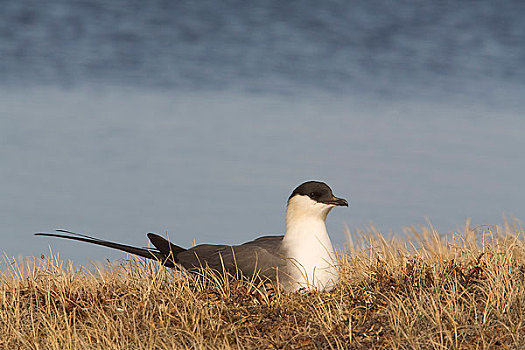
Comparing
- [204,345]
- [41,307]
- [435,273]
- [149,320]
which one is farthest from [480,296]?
[41,307]

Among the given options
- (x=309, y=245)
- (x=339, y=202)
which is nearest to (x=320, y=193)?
(x=339, y=202)

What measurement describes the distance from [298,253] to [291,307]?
0.85 meters

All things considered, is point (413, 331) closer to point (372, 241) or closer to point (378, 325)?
point (378, 325)

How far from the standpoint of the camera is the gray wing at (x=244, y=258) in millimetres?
7328

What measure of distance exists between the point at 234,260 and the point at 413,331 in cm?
238

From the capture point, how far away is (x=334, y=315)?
6.29 meters

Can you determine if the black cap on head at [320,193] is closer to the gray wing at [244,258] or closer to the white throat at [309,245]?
the white throat at [309,245]

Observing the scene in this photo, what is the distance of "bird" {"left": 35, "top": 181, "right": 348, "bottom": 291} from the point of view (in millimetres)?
7277

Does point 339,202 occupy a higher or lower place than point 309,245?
higher

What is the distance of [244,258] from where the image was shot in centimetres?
752

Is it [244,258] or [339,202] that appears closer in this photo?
[339,202]

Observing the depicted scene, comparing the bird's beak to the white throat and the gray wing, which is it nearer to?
the white throat

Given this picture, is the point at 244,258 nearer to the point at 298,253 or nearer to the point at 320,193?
the point at 298,253

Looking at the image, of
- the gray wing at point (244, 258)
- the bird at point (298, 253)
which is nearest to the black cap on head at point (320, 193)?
the bird at point (298, 253)
